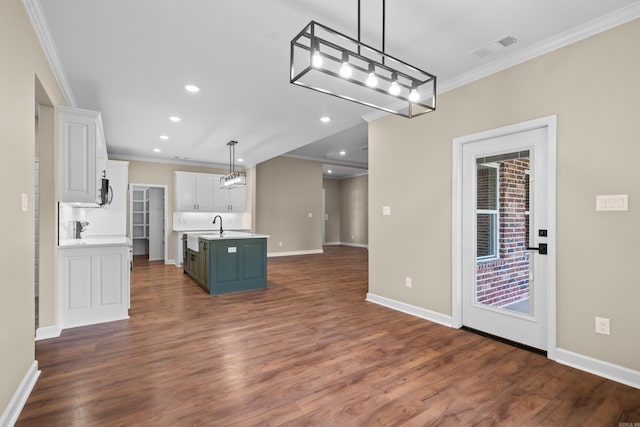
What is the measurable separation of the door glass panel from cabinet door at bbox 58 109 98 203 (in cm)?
415

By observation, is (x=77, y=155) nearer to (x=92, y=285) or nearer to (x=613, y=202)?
(x=92, y=285)

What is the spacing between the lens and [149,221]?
8.97 m

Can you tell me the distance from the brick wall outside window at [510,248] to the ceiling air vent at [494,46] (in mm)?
1013

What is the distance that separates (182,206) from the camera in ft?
25.8

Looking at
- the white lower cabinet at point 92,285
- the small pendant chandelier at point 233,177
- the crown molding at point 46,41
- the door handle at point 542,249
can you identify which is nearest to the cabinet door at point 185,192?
the small pendant chandelier at point 233,177

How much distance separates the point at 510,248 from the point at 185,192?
7.27 meters

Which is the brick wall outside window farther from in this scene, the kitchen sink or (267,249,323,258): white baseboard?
(267,249,323,258): white baseboard

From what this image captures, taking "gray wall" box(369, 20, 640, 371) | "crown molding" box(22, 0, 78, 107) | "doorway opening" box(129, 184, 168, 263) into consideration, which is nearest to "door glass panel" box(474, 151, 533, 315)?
"gray wall" box(369, 20, 640, 371)

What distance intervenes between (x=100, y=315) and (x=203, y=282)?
5.44 ft

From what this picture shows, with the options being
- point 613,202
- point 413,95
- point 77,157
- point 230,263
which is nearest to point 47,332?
point 77,157

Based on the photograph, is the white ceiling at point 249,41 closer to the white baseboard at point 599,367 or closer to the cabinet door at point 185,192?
the white baseboard at point 599,367

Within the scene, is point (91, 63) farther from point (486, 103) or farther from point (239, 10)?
point (486, 103)

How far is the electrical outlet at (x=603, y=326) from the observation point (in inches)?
91.3

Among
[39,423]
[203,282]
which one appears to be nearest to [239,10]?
[39,423]
